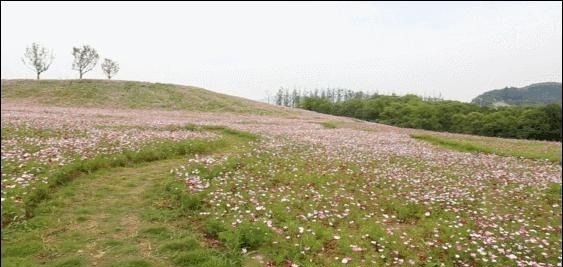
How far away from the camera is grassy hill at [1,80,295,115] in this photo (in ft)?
184

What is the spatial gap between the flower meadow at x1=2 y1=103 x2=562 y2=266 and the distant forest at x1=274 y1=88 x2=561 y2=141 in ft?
210

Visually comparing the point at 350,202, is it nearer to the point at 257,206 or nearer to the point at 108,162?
the point at 257,206

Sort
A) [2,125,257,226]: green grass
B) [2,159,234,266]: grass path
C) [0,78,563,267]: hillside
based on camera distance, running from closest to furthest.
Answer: [2,159,234,266]: grass path
[0,78,563,267]: hillside
[2,125,257,226]: green grass

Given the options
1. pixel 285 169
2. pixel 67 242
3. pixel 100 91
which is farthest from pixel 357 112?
pixel 67 242

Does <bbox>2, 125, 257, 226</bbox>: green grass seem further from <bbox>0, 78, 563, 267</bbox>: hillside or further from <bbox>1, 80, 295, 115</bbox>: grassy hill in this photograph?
<bbox>1, 80, 295, 115</bbox>: grassy hill

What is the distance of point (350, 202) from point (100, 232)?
770cm

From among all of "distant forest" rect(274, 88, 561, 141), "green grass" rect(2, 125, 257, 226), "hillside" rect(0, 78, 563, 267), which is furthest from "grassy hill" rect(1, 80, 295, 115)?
"distant forest" rect(274, 88, 561, 141)

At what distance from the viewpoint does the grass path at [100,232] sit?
8.37 m

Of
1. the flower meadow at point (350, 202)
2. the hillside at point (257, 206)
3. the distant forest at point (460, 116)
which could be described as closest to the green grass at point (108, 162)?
the hillside at point (257, 206)

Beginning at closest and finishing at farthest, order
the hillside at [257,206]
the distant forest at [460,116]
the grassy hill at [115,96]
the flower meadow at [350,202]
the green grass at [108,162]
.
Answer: the hillside at [257,206] → the flower meadow at [350,202] → the green grass at [108,162] → the grassy hill at [115,96] → the distant forest at [460,116]

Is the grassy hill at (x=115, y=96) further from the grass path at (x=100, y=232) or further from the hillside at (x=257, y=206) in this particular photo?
the grass path at (x=100, y=232)

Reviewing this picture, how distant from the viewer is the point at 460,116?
10488 cm

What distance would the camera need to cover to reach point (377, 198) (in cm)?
1342

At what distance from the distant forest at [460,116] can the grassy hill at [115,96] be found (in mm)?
56117
